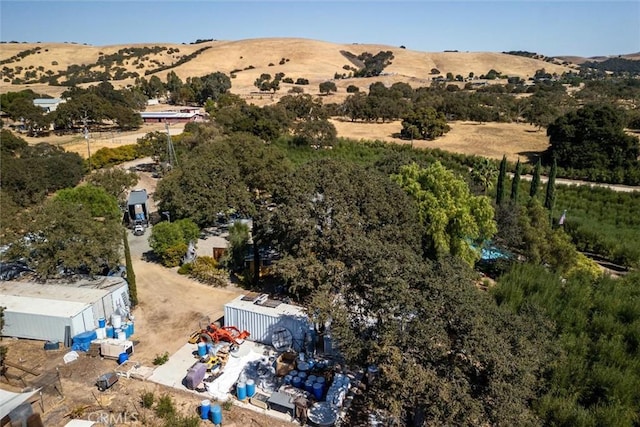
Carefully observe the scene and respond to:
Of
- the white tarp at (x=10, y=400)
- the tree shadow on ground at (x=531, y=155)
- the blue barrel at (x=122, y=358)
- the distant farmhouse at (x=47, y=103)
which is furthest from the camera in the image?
the distant farmhouse at (x=47, y=103)

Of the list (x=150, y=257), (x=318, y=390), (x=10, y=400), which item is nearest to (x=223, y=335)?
(x=318, y=390)

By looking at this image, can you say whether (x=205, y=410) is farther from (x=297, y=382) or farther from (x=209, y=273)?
(x=209, y=273)

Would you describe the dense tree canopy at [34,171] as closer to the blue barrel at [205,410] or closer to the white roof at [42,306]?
the white roof at [42,306]

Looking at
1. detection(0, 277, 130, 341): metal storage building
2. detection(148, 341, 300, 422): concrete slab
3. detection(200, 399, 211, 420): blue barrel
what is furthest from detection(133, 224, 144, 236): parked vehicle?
detection(200, 399, 211, 420): blue barrel

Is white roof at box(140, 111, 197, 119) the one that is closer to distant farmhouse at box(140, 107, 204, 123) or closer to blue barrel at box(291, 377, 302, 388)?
distant farmhouse at box(140, 107, 204, 123)

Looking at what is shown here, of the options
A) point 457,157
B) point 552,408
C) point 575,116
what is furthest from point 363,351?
point 575,116

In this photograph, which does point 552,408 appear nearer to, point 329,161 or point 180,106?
point 329,161

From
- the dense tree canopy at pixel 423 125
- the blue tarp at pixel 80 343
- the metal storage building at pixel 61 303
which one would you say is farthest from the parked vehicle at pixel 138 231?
the dense tree canopy at pixel 423 125
